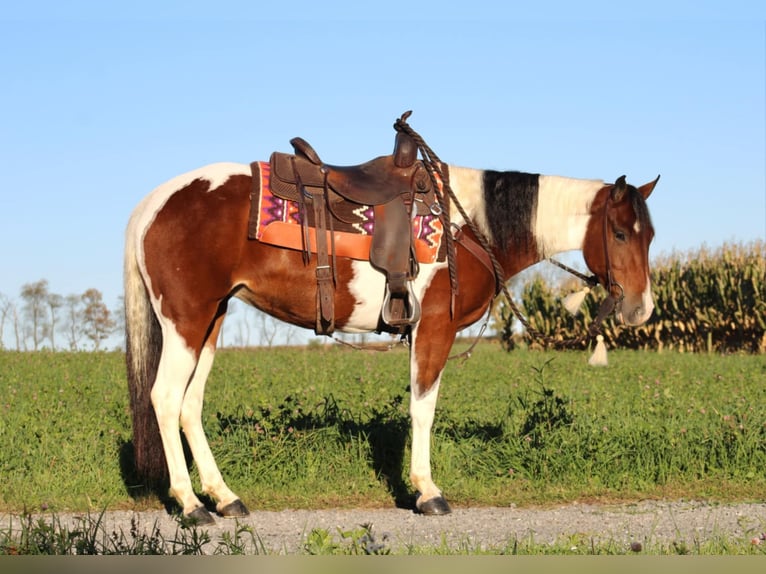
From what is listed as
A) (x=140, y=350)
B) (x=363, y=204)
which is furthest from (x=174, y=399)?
(x=363, y=204)

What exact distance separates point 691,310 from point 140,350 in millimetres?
24350

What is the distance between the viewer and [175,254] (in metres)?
6.17

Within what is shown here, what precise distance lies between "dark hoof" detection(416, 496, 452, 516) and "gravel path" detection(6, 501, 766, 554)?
0.07m

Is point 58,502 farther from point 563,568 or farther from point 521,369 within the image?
point 521,369

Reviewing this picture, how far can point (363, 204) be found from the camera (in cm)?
628

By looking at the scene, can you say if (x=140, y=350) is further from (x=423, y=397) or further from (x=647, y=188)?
(x=647, y=188)

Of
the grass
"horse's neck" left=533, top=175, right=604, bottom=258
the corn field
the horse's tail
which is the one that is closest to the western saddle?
"horse's neck" left=533, top=175, right=604, bottom=258

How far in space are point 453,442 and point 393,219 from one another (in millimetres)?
2454

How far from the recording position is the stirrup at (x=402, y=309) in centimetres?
624

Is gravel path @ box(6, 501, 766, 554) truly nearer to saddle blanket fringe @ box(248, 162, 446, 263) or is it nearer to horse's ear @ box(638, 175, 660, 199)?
saddle blanket fringe @ box(248, 162, 446, 263)

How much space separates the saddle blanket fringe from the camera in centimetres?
616

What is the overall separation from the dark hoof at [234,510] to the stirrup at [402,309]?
176 centimetres

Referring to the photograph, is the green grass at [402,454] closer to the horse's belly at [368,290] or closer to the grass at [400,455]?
the grass at [400,455]

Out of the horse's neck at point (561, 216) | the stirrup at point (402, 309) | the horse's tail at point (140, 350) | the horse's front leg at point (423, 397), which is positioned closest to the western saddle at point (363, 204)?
the stirrup at point (402, 309)
